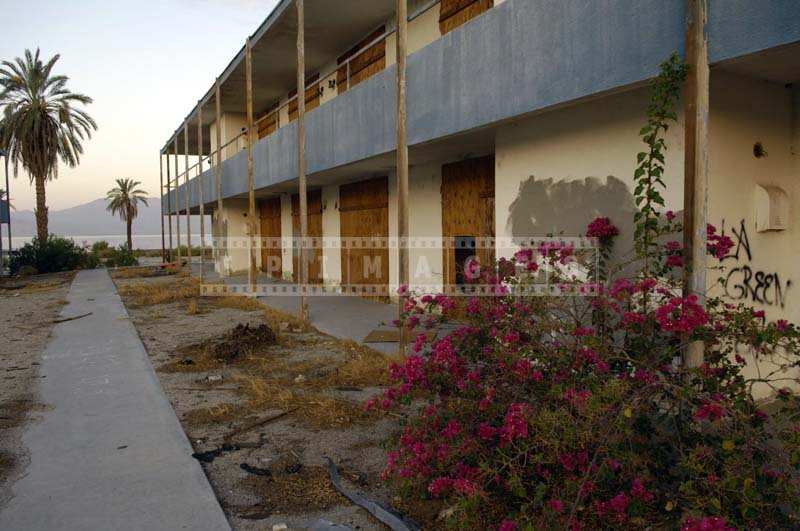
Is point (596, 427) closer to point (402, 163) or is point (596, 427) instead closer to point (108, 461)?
point (108, 461)

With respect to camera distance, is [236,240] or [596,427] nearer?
[596,427]

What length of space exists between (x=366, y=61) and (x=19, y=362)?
900 cm

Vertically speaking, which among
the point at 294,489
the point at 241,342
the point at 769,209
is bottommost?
the point at 294,489

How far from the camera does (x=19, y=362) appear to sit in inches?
334

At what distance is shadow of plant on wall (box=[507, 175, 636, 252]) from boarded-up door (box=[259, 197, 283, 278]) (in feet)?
50.5

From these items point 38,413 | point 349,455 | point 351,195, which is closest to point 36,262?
point 351,195

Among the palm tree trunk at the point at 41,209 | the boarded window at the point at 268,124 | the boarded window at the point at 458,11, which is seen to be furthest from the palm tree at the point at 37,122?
the boarded window at the point at 458,11

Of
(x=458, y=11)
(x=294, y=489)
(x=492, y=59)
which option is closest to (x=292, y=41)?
(x=458, y=11)

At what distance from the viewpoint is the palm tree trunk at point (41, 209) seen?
28.2 meters

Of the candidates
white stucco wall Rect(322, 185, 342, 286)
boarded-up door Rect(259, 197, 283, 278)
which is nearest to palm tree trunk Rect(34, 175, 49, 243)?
boarded-up door Rect(259, 197, 283, 278)

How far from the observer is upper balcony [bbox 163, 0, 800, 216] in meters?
4.13

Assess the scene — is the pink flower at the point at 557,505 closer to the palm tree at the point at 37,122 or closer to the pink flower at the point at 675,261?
the pink flower at the point at 675,261

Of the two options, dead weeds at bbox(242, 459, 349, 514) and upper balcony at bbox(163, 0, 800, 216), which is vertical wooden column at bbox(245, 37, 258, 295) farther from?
dead weeds at bbox(242, 459, 349, 514)

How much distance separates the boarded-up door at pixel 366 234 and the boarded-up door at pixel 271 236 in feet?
22.5
